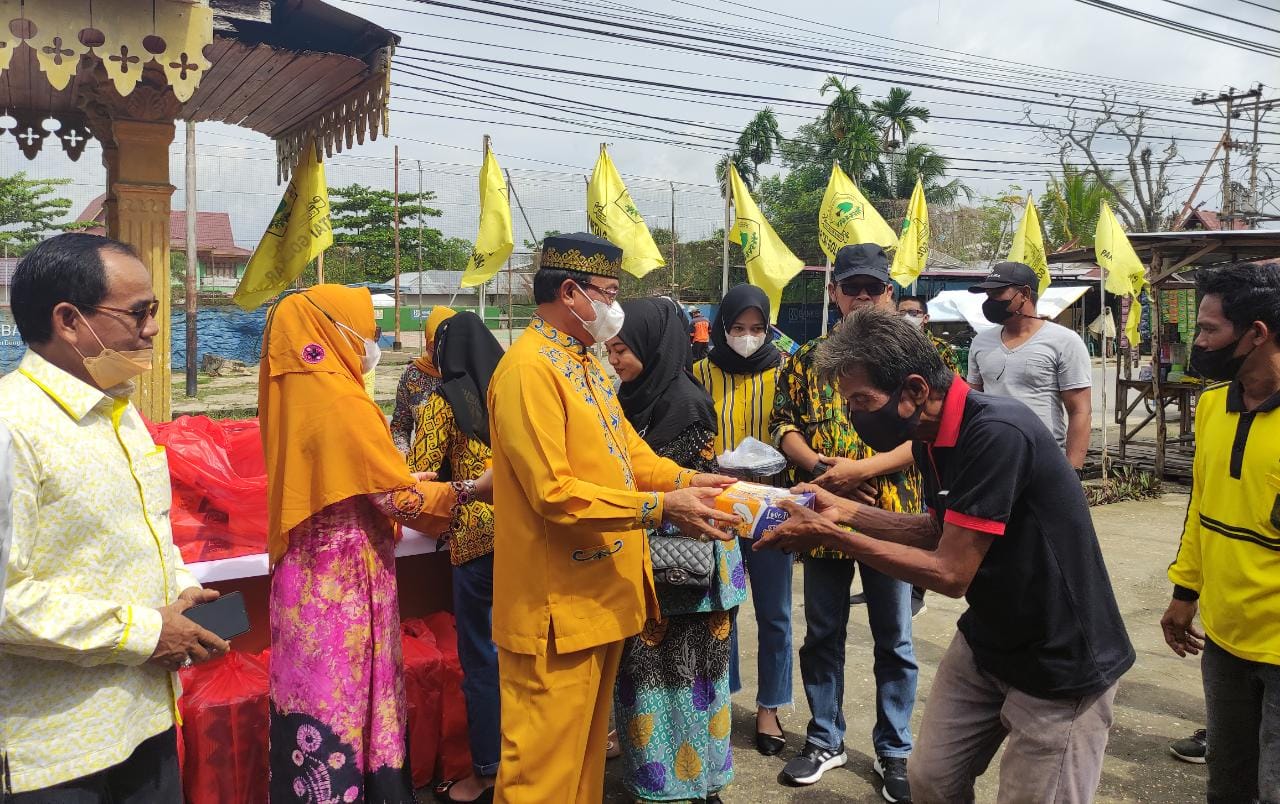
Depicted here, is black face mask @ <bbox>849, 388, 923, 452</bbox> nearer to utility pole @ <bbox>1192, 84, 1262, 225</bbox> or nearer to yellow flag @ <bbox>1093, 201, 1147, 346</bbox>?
yellow flag @ <bbox>1093, 201, 1147, 346</bbox>

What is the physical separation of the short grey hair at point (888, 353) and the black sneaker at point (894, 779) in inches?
73.0

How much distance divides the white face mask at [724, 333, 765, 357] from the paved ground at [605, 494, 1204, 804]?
169cm

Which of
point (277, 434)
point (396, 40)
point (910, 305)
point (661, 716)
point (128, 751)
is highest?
point (396, 40)

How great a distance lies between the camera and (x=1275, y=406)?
2621mm

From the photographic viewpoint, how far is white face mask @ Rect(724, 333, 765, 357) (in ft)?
13.3

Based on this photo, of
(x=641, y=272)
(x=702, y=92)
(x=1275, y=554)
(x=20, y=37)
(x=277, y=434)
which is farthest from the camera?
(x=702, y=92)

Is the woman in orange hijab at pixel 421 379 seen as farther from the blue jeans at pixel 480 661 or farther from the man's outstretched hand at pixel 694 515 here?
the man's outstretched hand at pixel 694 515

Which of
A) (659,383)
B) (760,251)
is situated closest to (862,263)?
(659,383)

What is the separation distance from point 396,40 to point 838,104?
33048mm

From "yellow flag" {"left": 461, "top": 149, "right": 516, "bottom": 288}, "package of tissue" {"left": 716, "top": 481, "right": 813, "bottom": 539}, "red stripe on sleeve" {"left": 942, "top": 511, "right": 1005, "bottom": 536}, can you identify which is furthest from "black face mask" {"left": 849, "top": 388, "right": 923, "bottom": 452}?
"yellow flag" {"left": 461, "top": 149, "right": 516, "bottom": 288}

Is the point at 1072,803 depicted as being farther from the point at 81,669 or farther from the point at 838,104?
the point at 838,104

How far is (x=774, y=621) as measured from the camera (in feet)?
13.1

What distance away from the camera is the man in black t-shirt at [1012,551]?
229 centimetres

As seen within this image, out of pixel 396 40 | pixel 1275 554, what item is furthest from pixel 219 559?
pixel 1275 554
